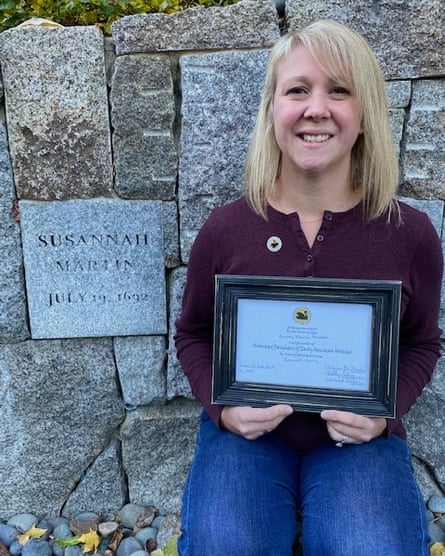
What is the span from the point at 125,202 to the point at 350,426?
3.51 feet

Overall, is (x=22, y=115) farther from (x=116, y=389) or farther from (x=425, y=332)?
(x=425, y=332)

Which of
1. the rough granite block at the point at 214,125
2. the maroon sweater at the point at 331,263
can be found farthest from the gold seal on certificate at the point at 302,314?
the rough granite block at the point at 214,125

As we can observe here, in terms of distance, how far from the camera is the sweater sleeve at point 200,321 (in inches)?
63.5

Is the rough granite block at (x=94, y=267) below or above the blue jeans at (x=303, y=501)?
above

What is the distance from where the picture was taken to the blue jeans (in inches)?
51.4

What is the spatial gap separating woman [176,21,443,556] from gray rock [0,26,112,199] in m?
0.53

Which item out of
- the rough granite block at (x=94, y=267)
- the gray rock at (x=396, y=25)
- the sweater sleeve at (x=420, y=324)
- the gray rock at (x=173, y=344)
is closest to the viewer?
the sweater sleeve at (x=420, y=324)

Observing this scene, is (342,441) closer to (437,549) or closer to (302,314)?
(302,314)

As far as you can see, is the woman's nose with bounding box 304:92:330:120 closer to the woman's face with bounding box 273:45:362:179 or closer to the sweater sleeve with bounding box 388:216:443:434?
the woman's face with bounding box 273:45:362:179

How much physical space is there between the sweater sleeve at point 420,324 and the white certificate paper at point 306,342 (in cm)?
24

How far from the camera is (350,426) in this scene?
1.40 meters

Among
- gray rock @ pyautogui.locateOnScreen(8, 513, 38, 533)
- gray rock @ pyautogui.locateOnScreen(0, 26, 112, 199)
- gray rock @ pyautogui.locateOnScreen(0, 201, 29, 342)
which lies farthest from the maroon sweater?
gray rock @ pyautogui.locateOnScreen(8, 513, 38, 533)

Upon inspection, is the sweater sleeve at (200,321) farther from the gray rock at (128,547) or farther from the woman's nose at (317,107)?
the gray rock at (128,547)

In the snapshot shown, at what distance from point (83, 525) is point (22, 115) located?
Answer: 62.5 inches
